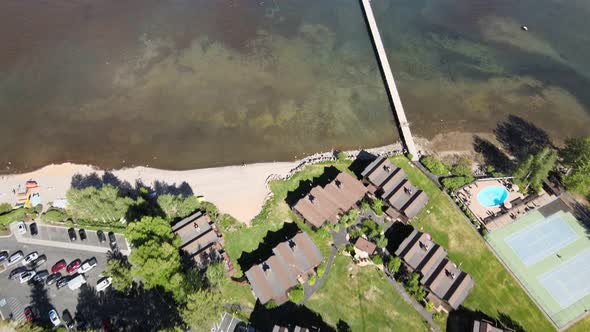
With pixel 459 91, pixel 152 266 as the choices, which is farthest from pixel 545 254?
pixel 152 266

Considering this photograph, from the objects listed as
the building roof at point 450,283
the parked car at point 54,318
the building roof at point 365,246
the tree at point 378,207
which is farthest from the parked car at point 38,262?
the building roof at point 450,283

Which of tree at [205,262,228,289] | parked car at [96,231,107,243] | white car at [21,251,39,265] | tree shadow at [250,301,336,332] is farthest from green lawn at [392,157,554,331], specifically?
white car at [21,251,39,265]

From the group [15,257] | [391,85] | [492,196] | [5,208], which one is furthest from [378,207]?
[5,208]

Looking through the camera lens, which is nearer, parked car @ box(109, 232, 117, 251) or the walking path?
the walking path

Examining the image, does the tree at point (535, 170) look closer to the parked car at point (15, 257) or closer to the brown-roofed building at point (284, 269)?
the brown-roofed building at point (284, 269)

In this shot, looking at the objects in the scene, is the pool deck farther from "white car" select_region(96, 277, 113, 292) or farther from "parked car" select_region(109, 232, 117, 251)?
"white car" select_region(96, 277, 113, 292)

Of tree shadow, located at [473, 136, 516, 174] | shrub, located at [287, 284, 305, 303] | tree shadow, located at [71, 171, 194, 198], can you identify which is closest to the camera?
shrub, located at [287, 284, 305, 303]

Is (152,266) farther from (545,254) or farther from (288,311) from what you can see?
(545,254)
